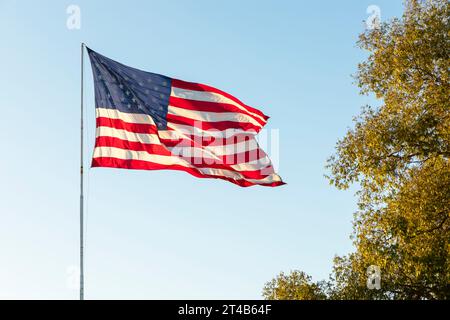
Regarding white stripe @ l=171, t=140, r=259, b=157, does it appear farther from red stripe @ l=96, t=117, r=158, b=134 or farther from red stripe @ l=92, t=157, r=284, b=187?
red stripe @ l=96, t=117, r=158, b=134

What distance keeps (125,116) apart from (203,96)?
99.9 inches

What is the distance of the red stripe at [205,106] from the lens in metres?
23.1

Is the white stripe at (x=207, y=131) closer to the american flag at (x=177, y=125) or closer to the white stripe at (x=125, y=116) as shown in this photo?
the american flag at (x=177, y=125)

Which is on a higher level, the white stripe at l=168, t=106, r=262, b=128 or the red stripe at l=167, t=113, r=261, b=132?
the white stripe at l=168, t=106, r=262, b=128

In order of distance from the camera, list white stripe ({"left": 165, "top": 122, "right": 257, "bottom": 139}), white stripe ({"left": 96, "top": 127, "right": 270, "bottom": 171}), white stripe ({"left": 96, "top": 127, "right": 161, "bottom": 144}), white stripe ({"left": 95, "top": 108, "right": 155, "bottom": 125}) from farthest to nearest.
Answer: white stripe ({"left": 165, "top": 122, "right": 257, "bottom": 139}), white stripe ({"left": 96, "top": 127, "right": 270, "bottom": 171}), white stripe ({"left": 95, "top": 108, "right": 155, "bottom": 125}), white stripe ({"left": 96, "top": 127, "right": 161, "bottom": 144})

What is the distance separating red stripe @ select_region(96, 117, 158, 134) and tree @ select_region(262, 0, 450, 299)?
10.7 metres

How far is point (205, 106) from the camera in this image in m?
23.2

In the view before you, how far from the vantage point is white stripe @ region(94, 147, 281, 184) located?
21.3 meters

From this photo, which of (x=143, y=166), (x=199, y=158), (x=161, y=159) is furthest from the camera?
(x=199, y=158)

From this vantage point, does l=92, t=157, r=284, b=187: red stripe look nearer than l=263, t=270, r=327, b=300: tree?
Yes

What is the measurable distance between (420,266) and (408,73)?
25.5 ft

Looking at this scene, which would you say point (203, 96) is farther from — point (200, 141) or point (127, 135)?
point (127, 135)

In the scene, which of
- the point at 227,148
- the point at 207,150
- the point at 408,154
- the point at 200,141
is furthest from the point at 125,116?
the point at 408,154

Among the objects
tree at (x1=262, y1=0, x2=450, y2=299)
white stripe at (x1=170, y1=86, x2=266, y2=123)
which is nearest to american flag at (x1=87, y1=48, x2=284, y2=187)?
white stripe at (x1=170, y1=86, x2=266, y2=123)
